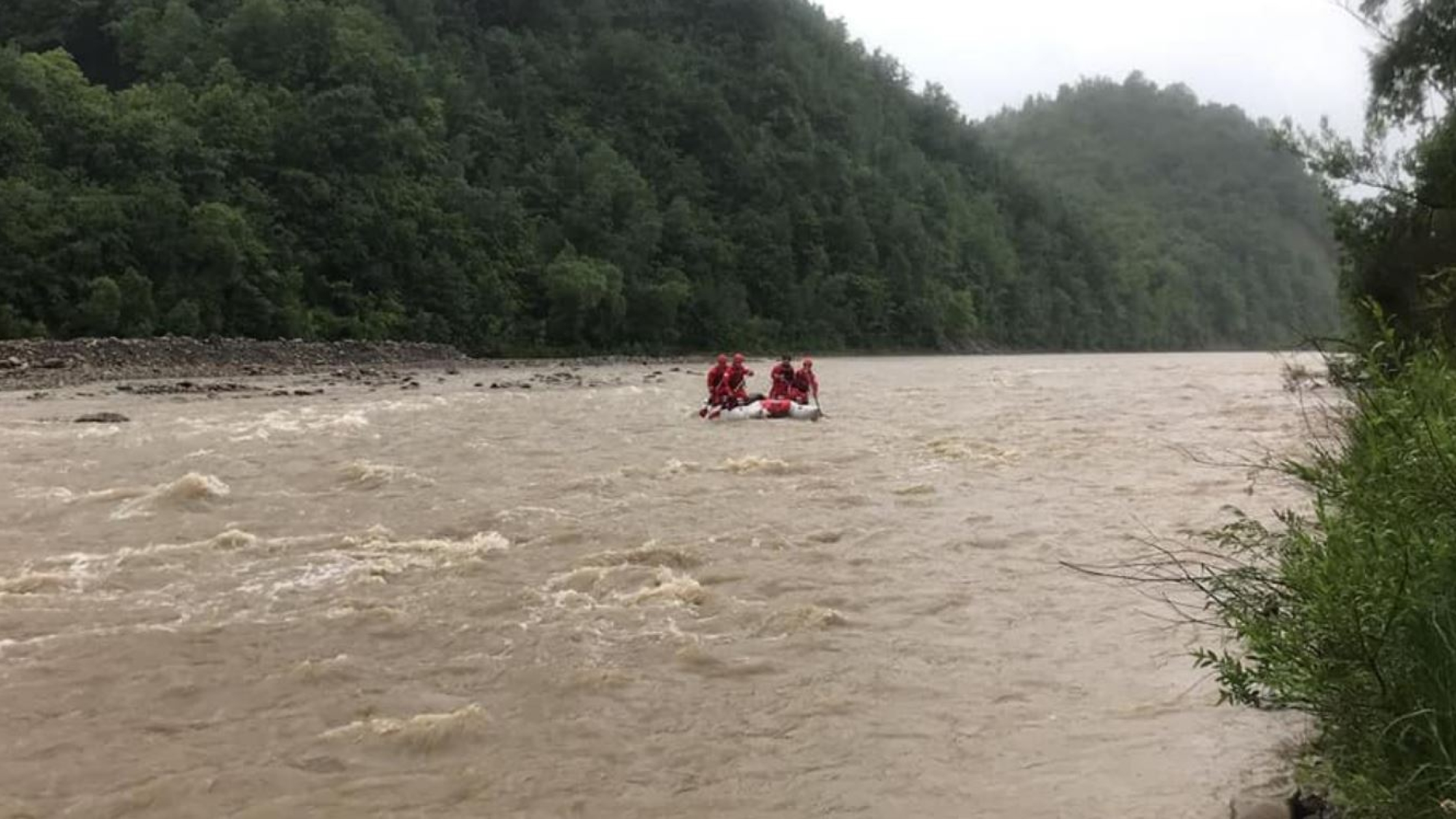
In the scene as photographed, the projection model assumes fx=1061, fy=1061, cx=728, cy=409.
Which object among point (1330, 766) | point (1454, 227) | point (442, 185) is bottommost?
point (1330, 766)

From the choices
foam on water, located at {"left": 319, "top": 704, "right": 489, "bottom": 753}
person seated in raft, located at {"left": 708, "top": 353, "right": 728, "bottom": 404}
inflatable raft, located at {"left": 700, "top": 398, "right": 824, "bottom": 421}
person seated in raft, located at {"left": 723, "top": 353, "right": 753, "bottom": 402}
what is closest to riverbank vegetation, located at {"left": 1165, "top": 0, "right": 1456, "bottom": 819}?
foam on water, located at {"left": 319, "top": 704, "right": 489, "bottom": 753}

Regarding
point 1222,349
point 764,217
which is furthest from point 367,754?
point 1222,349

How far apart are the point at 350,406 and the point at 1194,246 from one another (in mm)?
114972

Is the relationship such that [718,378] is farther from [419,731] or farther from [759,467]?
[419,731]

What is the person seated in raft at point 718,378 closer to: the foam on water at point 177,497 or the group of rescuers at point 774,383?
the group of rescuers at point 774,383

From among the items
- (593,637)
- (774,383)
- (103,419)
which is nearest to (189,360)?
(103,419)

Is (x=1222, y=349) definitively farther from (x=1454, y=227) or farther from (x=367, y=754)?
(x=367, y=754)

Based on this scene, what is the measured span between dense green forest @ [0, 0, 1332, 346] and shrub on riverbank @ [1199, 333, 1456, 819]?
2.71 m

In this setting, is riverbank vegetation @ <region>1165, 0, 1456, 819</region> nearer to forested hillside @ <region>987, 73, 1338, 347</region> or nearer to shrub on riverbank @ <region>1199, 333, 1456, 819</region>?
shrub on riverbank @ <region>1199, 333, 1456, 819</region>

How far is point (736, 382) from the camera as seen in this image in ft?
66.8

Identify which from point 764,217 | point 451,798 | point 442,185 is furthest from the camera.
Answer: point 764,217

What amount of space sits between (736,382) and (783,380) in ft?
2.95

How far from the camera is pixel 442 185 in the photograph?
4706 cm

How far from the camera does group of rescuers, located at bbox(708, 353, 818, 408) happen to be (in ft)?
65.0
